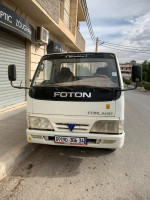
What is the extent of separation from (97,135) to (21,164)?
1.50 meters

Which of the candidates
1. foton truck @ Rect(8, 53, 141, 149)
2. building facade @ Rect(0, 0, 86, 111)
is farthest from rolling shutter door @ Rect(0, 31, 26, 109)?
foton truck @ Rect(8, 53, 141, 149)

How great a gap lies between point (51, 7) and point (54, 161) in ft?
24.6

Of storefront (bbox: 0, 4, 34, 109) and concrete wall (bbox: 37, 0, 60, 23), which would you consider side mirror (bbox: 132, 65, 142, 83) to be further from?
concrete wall (bbox: 37, 0, 60, 23)

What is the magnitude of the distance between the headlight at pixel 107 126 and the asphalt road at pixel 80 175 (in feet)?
2.30

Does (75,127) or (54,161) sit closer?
(75,127)

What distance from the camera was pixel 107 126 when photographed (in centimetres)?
279

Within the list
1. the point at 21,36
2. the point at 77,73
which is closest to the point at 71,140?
the point at 77,73

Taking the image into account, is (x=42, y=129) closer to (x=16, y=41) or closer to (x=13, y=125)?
(x=13, y=125)

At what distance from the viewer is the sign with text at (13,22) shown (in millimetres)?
5255

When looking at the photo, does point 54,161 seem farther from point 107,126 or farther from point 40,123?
point 107,126

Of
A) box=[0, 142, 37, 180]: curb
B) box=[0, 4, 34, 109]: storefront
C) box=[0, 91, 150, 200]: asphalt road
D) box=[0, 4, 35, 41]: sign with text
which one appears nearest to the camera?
box=[0, 91, 150, 200]: asphalt road

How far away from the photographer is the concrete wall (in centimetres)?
712

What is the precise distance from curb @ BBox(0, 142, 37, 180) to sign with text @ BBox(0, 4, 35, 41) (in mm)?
3943

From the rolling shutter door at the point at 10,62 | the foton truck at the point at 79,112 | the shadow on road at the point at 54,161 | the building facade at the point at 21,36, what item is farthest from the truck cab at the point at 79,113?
the rolling shutter door at the point at 10,62
